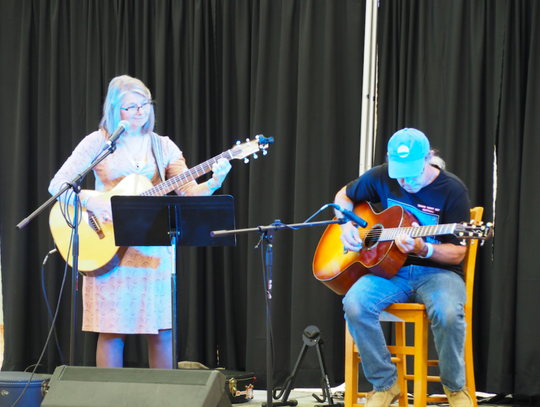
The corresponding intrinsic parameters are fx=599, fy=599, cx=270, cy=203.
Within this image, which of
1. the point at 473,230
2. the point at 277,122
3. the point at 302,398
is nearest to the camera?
the point at 473,230

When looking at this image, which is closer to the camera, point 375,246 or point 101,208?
point 375,246

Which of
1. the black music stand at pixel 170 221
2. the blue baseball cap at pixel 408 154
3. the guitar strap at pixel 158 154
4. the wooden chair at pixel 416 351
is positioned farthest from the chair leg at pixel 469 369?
the guitar strap at pixel 158 154

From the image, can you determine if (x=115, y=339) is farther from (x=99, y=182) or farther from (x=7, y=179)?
(x=7, y=179)

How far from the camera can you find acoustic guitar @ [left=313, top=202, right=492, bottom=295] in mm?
2686

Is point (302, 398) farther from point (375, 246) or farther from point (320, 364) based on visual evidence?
point (375, 246)

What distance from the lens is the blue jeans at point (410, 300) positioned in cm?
265

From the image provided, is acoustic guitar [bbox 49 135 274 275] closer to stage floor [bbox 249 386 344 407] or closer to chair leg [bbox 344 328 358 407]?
chair leg [bbox 344 328 358 407]

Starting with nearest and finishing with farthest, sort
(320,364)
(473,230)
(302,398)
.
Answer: (473,230) → (320,364) → (302,398)

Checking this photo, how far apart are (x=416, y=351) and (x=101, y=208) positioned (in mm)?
1694

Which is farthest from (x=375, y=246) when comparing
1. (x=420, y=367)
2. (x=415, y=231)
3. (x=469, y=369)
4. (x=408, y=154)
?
(x=469, y=369)

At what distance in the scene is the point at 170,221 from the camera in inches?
105

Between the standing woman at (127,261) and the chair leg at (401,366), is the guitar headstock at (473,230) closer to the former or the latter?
the chair leg at (401,366)

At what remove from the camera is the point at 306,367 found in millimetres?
3842

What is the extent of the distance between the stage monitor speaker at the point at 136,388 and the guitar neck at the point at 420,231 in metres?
1.12
